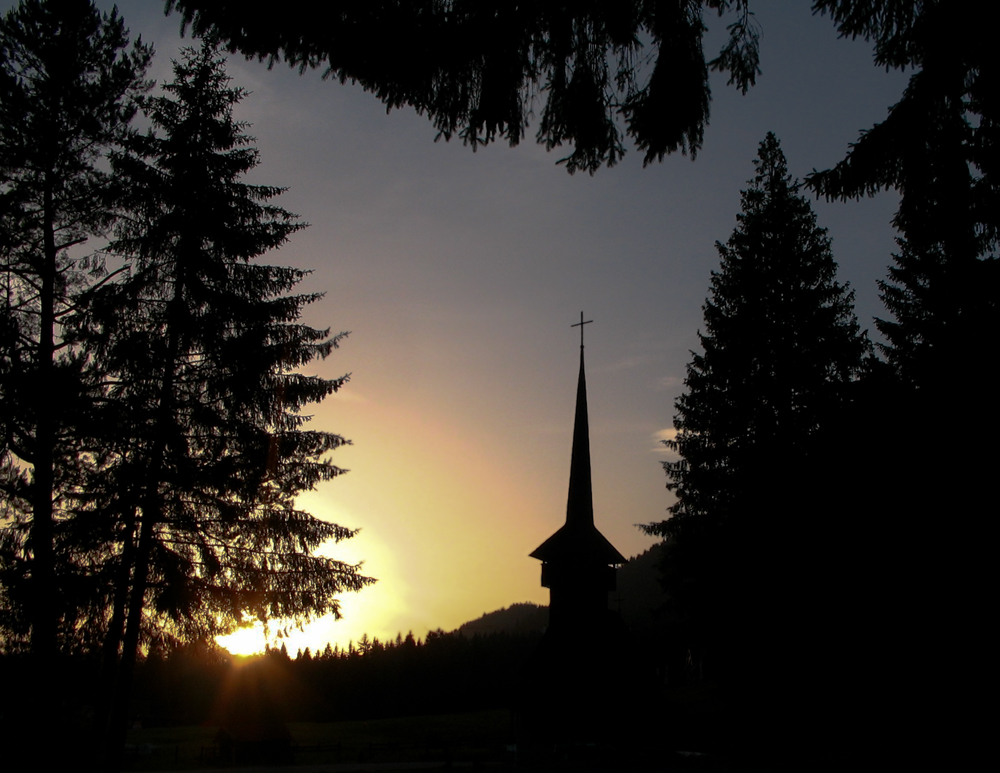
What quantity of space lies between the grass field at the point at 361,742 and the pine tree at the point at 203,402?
972 inches

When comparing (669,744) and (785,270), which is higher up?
(785,270)

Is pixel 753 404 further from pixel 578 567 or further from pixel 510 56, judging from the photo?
pixel 510 56

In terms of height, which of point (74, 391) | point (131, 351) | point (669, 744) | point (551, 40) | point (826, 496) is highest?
point (131, 351)

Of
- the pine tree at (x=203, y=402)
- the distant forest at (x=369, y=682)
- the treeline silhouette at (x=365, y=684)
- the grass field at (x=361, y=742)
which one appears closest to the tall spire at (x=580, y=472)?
the grass field at (x=361, y=742)

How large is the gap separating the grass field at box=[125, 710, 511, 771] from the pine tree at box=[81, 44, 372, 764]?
2470 centimetres

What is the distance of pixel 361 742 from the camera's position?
57031 millimetres

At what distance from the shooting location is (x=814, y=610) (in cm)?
1416

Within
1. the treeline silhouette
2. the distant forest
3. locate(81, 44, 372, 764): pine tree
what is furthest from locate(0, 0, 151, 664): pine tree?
the treeline silhouette

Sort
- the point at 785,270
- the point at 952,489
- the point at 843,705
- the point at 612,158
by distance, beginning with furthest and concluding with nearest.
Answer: the point at 785,270
the point at 843,705
the point at 952,489
the point at 612,158

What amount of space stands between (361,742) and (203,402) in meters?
50.4

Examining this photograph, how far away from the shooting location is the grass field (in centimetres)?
4400

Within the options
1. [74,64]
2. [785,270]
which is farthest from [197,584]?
[785,270]

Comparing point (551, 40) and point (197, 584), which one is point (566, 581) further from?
point (551, 40)

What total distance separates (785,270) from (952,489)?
9.84 meters
